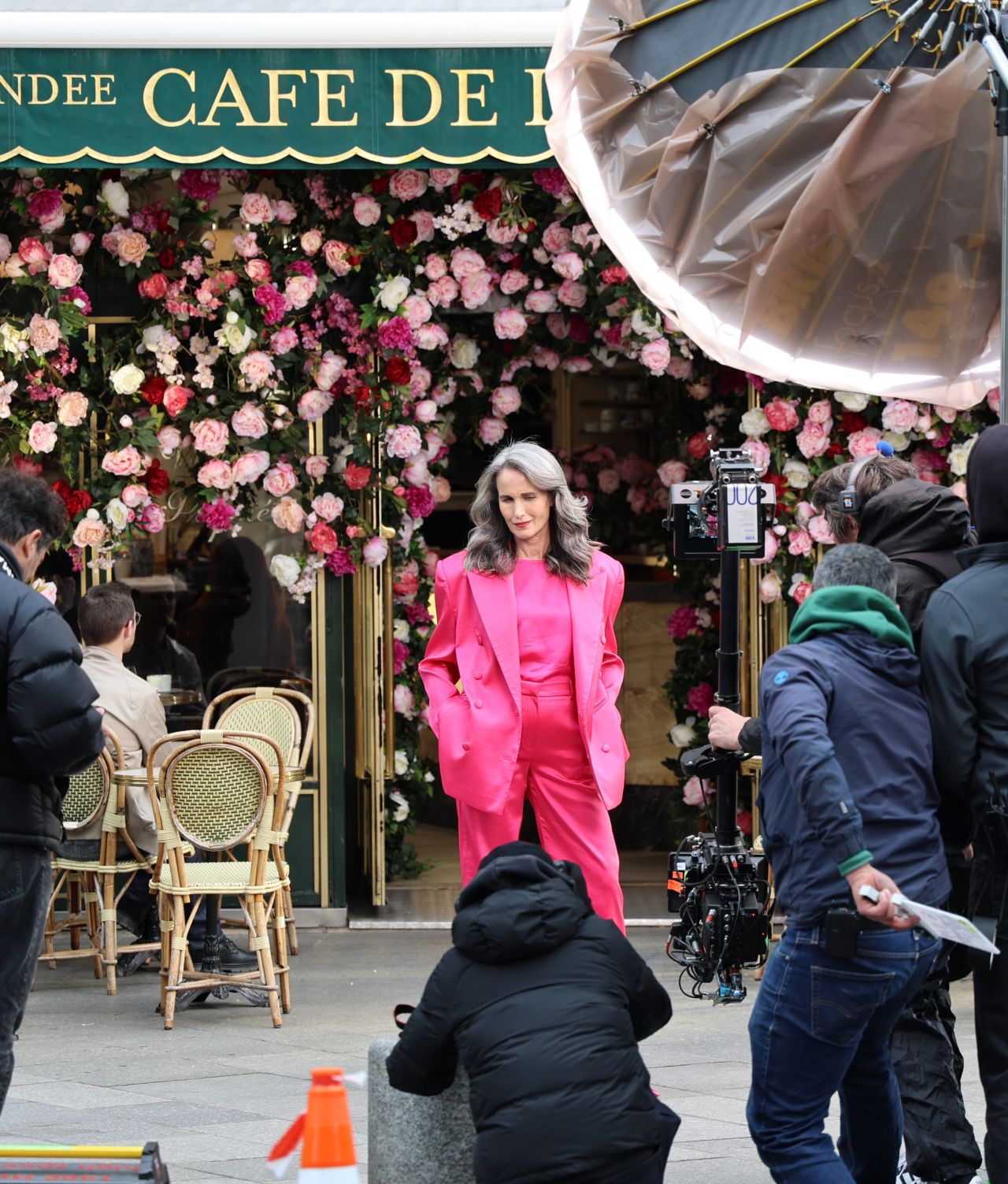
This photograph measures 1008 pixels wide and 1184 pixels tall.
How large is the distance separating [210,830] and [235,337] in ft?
7.87

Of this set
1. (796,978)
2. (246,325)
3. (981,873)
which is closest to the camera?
(796,978)

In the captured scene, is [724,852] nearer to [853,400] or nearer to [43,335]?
[853,400]

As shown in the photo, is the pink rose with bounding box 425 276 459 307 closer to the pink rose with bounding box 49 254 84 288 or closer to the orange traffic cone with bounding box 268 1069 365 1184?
the pink rose with bounding box 49 254 84 288

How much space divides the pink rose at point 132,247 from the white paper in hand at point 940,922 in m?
5.50

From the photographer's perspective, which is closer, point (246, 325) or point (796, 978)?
point (796, 978)

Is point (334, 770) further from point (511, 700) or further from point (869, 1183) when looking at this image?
point (869, 1183)

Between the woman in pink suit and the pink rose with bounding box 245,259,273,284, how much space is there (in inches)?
117

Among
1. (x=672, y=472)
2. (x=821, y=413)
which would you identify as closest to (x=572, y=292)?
(x=672, y=472)

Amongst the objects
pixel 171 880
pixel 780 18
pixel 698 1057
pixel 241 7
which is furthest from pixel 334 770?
pixel 780 18

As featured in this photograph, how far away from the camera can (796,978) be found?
380 centimetres

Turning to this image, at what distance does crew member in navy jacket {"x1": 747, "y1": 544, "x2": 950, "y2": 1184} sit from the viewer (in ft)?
12.2

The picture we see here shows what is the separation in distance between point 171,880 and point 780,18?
3.67m

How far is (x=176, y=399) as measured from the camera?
8.17 meters

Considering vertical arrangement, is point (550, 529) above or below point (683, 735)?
above
